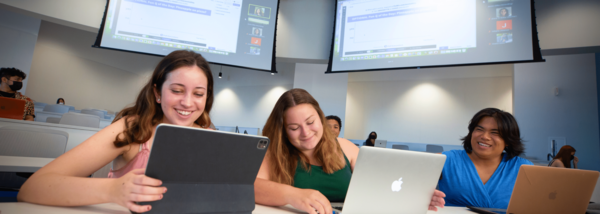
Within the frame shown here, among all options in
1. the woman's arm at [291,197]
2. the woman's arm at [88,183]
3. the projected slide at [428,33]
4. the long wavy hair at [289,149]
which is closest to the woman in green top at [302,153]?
the long wavy hair at [289,149]

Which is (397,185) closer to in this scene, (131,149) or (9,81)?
(131,149)

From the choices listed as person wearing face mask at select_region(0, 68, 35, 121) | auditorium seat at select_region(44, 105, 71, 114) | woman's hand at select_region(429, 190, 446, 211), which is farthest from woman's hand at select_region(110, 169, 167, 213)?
auditorium seat at select_region(44, 105, 71, 114)

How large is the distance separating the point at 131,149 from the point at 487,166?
75.6 inches

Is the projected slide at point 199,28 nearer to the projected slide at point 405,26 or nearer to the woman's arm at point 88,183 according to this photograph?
the projected slide at point 405,26

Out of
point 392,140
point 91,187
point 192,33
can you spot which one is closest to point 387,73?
point 392,140

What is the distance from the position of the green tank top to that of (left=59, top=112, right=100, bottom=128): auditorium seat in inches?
123

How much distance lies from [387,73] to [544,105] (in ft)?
9.96

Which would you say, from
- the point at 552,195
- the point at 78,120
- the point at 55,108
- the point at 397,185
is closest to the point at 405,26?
the point at 552,195

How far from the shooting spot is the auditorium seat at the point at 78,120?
3.43m

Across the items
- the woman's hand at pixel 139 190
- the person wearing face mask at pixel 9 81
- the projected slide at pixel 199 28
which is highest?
the projected slide at pixel 199 28

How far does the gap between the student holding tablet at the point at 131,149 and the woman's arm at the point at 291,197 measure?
41 cm

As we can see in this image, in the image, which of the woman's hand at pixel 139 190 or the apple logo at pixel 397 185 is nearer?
the woman's hand at pixel 139 190

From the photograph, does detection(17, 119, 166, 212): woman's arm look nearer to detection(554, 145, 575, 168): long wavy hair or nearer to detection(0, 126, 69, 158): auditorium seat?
detection(0, 126, 69, 158): auditorium seat

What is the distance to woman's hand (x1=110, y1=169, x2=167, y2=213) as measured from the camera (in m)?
0.72
